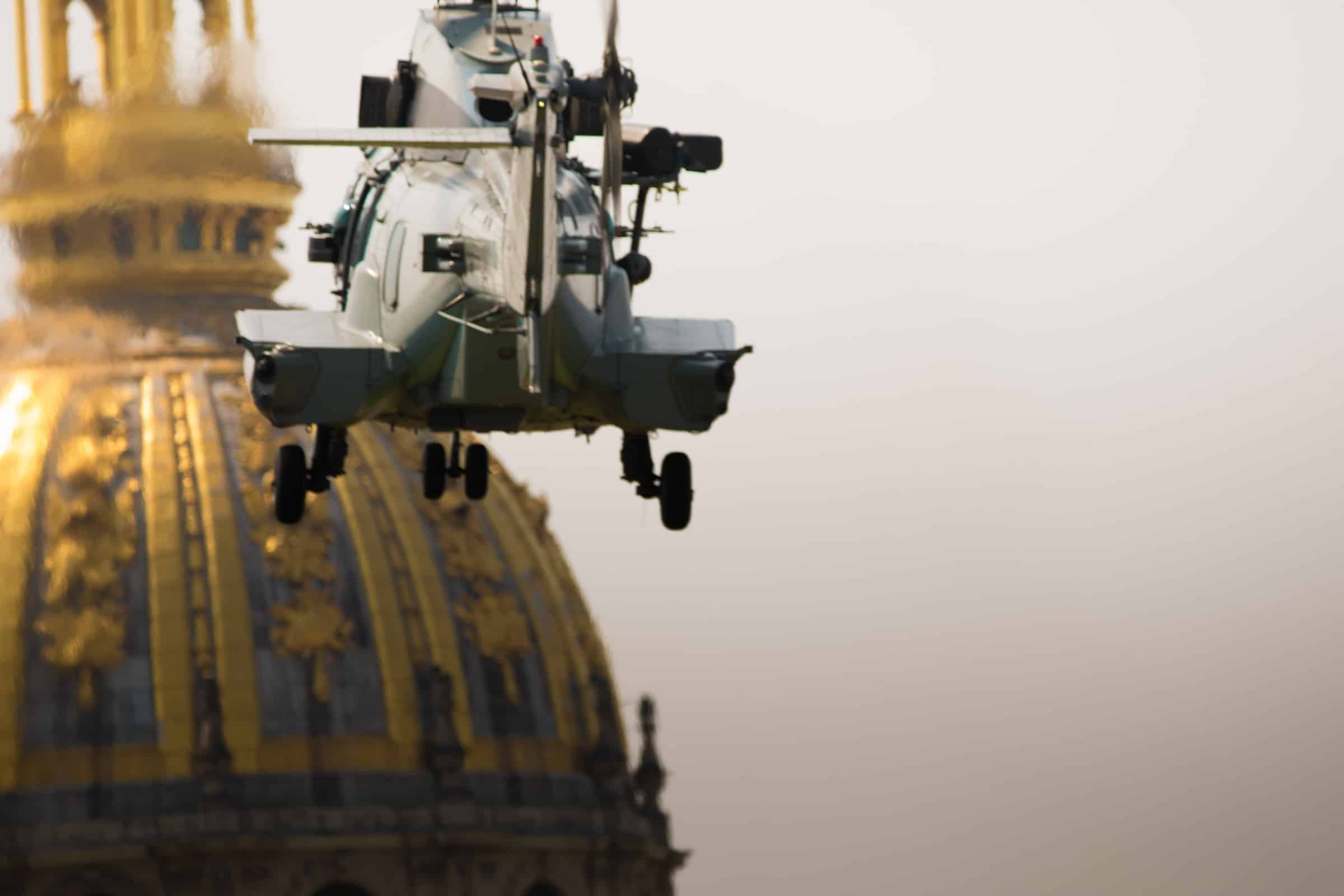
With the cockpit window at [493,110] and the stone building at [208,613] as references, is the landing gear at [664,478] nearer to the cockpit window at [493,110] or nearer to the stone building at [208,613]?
the cockpit window at [493,110]

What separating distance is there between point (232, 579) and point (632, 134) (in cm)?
9037

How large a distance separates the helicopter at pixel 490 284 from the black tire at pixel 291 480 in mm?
41

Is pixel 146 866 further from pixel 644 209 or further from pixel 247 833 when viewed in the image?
pixel 644 209

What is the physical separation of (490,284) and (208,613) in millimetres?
92816

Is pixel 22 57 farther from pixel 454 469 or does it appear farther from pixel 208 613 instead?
pixel 454 469

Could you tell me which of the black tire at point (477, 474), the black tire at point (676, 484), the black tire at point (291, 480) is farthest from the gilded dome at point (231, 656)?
the black tire at point (676, 484)

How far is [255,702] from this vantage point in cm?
15838

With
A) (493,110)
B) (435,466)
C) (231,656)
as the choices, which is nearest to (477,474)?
(435,466)

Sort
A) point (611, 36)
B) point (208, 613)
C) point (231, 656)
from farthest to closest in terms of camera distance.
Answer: point (208, 613)
point (231, 656)
point (611, 36)

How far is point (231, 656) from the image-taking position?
158m

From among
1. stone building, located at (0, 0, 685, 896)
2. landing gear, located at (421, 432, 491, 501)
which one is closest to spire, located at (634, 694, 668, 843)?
stone building, located at (0, 0, 685, 896)

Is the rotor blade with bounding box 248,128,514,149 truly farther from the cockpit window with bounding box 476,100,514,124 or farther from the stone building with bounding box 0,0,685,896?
the stone building with bounding box 0,0,685,896

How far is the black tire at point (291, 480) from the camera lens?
7362cm

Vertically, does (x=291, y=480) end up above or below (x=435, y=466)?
above
